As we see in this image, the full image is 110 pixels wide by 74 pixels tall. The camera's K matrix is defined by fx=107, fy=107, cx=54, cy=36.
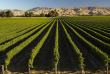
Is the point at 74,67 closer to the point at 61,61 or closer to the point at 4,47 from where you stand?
the point at 61,61

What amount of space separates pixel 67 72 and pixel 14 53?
21.0 ft

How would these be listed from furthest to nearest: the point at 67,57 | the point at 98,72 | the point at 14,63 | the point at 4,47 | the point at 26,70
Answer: the point at 4,47 < the point at 67,57 < the point at 14,63 < the point at 26,70 < the point at 98,72

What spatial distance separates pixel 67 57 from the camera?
42.1ft

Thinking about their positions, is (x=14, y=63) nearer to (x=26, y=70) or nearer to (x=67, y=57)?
(x=26, y=70)

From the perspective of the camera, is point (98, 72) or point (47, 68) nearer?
point (98, 72)

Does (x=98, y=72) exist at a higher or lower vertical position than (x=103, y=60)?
lower

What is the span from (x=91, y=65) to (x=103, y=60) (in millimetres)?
1424

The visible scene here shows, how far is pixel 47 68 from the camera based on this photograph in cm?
1041

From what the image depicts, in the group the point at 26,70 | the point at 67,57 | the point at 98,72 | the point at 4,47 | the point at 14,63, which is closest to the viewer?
the point at 98,72

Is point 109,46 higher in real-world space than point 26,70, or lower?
higher

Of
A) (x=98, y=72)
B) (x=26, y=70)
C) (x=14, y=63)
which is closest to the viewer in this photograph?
(x=98, y=72)

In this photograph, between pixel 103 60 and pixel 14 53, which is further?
pixel 14 53

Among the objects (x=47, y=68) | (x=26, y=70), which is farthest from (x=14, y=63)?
(x=47, y=68)

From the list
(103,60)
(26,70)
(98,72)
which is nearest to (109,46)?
(103,60)
